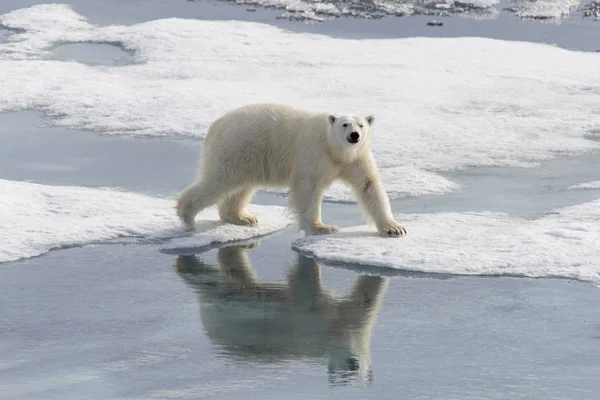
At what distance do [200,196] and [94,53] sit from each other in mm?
7077

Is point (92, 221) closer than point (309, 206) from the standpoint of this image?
No

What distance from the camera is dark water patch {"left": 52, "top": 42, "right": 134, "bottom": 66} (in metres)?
13.3

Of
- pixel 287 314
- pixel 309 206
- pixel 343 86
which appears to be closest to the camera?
pixel 287 314

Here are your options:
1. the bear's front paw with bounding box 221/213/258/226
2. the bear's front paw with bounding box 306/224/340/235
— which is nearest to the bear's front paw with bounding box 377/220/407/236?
the bear's front paw with bounding box 306/224/340/235

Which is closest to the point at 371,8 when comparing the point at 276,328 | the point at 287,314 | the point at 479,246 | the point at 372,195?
the point at 372,195

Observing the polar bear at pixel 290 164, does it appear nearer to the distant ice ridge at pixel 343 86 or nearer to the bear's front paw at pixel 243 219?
the bear's front paw at pixel 243 219

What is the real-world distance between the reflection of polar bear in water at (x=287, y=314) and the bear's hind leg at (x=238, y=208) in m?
0.55

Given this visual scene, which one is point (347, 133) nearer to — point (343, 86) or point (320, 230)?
point (320, 230)

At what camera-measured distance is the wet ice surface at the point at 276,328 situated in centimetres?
484

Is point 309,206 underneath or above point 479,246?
above

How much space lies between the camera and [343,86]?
1216cm

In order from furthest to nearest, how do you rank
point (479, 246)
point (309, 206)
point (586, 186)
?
1. point (586, 186)
2. point (309, 206)
3. point (479, 246)

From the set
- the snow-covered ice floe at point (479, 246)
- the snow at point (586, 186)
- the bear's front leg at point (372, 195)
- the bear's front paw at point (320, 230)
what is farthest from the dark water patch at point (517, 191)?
the bear's front paw at point (320, 230)

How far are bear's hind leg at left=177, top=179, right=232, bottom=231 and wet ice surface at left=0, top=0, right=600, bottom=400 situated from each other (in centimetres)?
34
